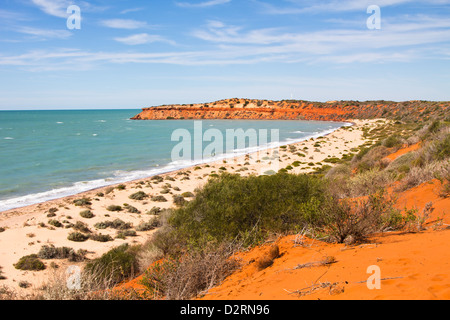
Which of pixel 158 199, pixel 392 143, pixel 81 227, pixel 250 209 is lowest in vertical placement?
pixel 81 227

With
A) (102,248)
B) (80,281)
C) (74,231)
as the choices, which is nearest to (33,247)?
(74,231)

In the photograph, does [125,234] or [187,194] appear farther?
[187,194]

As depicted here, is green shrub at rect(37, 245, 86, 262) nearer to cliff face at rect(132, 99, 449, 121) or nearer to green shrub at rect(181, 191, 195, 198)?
green shrub at rect(181, 191, 195, 198)

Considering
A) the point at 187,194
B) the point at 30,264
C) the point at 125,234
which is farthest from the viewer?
the point at 187,194

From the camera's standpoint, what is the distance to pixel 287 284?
442 centimetres

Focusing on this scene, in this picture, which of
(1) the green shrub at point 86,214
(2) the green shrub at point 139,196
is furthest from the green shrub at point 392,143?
(1) the green shrub at point 86,214

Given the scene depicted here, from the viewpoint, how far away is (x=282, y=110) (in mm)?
116062

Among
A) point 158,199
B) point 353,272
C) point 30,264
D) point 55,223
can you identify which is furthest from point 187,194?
point 353,272

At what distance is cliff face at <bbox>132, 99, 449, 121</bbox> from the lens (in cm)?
9034

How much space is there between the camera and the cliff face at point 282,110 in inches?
3557

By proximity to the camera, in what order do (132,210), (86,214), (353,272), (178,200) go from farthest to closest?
(178,200) → (132,210) → (86,214) → (353,272)

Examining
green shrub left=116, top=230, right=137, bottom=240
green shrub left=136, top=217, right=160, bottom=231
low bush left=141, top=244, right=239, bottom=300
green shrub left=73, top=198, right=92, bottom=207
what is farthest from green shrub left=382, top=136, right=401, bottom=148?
green shrub left=73, top=198, right=92, bottom=207

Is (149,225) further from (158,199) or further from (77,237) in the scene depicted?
(158,199)

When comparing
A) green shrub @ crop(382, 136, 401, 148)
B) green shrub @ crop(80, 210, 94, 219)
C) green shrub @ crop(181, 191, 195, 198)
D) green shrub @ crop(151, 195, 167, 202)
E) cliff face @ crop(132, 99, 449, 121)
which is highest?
cliff face @ crop(132, 99, 449, 121)
